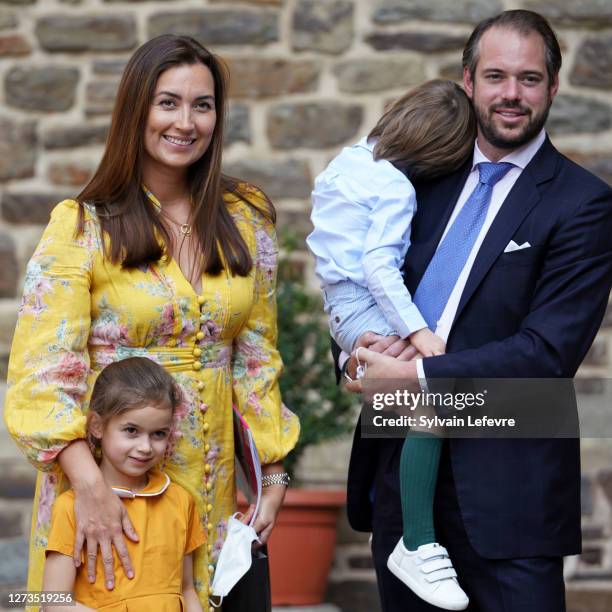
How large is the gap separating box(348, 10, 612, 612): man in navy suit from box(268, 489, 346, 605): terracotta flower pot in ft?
5.50

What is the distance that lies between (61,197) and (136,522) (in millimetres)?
2858

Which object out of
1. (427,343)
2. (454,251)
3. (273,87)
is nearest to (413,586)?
(427,343)

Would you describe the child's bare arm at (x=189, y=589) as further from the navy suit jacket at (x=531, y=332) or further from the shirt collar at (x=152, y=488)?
the navy suit jacket at (x=531, y=332)

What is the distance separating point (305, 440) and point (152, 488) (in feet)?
6.49

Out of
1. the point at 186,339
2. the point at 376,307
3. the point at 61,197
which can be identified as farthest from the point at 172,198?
the point at 61,197

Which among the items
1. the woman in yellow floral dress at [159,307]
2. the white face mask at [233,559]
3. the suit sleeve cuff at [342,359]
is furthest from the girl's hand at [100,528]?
the suit sleeve cuff at [342,359]

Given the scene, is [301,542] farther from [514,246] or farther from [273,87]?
[514,246]

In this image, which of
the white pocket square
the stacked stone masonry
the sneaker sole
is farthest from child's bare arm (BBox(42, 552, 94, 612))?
the stacked stone masonry

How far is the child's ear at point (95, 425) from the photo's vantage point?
283 cm

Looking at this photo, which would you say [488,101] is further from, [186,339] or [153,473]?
[153,473]

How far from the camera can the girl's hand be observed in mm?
2729

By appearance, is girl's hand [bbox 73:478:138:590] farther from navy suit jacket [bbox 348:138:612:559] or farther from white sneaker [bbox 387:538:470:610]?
navy suit jacket [bbox 348:138:612:559]

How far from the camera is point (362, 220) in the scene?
3.09 meters

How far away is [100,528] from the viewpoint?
2730 millimetres
